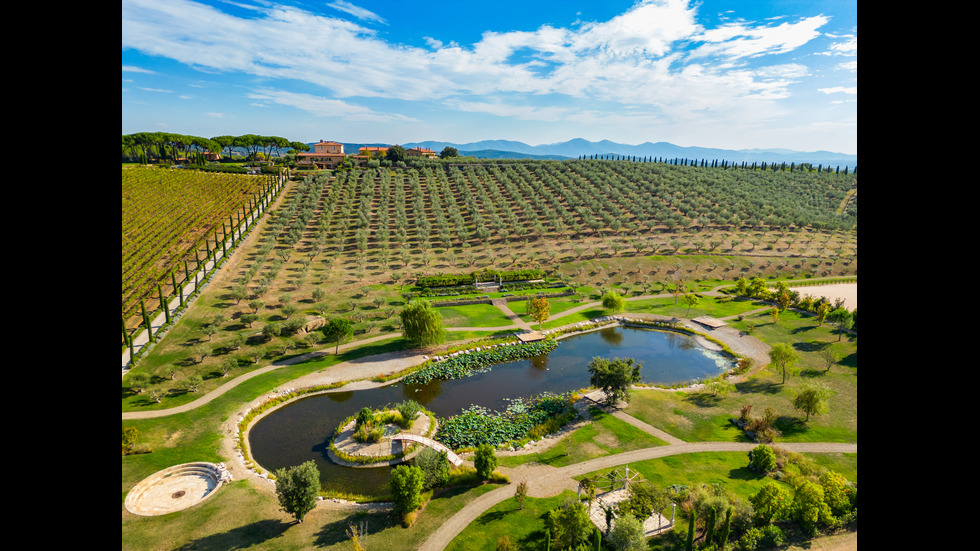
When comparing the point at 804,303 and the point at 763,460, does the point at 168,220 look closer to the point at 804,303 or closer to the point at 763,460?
the point at 763,460

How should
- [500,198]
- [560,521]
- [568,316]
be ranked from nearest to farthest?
[560,521] < [568,316] < [500,198]

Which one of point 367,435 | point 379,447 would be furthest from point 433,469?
point 367,435

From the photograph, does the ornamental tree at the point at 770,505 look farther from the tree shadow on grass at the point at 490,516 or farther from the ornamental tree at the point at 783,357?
the ornamental tree at the point at 783,357

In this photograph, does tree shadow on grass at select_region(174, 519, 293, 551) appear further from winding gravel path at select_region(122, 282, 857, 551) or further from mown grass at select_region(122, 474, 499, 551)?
winding gravel path at select_region(122, 282, 857, 551)

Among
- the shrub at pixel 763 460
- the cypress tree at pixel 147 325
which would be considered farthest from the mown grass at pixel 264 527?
the cypress tree at pixel 147 325

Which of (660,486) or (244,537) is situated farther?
(660,486)
